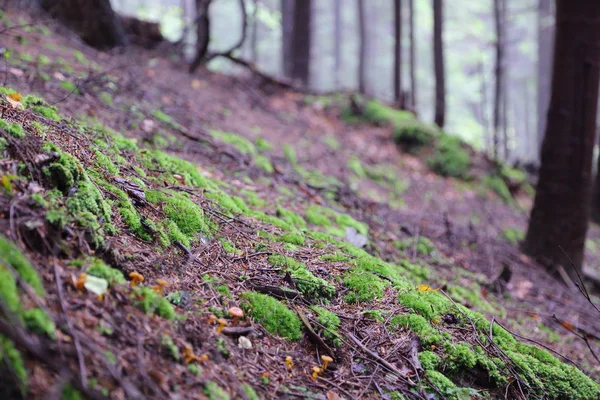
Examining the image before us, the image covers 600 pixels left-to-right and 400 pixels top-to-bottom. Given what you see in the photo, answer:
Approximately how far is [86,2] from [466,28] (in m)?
22.7

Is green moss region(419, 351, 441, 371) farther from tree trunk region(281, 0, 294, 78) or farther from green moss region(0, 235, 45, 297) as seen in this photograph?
tree trunk region(281, 0, 294, 78)

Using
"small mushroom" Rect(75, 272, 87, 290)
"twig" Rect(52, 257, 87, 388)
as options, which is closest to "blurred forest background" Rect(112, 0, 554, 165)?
"small mushroom" Rect(75, 272, 87, 290)

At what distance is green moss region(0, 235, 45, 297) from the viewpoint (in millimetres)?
2012

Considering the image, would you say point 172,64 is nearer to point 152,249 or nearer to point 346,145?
point 346,145

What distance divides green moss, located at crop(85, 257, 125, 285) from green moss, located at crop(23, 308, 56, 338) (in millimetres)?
415

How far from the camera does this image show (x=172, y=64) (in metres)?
10.3

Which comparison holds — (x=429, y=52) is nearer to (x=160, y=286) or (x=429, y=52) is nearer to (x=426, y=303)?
(x=426, y=303)

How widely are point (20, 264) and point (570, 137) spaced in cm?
699

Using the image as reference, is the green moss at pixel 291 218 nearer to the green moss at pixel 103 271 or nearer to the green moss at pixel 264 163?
the green moss at pixel 264 163

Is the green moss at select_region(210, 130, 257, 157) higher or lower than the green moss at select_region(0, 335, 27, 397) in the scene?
lower

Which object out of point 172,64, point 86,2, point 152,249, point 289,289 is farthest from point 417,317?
point 172,64

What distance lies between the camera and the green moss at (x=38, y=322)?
6.13ft

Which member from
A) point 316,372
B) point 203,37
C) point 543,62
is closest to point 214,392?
point 316,372

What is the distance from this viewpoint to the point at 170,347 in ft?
7.27
